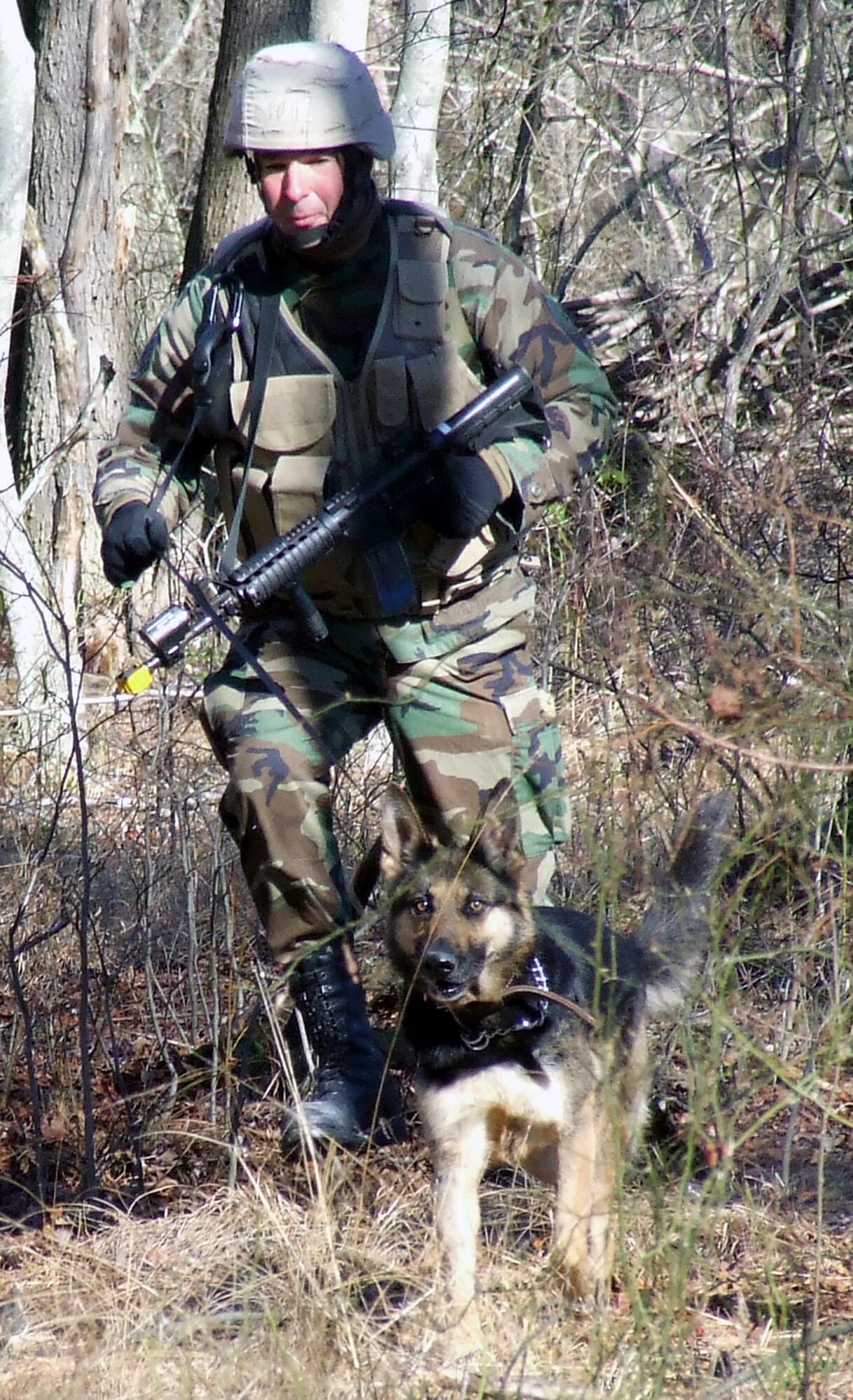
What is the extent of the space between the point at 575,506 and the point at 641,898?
3.17 meters

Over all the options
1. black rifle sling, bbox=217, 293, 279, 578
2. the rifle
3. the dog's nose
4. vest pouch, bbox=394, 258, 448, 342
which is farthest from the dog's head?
vest pouch, bbox=394, 258, 448, 342

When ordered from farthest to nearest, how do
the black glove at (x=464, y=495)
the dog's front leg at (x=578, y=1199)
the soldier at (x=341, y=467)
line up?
1. the soldier at (x=341, y=467)
2. the black glove at (x=464, y=495)
3. the dog's front leg at (x=578, y=1199)

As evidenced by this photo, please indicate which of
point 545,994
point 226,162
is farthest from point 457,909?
point 226,162

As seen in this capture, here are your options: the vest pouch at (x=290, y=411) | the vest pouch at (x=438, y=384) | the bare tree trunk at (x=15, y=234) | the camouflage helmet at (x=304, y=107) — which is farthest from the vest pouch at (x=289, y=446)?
the bare tree trunk at (x=15, y=234)

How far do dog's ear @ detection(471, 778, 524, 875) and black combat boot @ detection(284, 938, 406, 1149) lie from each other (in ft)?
1.61

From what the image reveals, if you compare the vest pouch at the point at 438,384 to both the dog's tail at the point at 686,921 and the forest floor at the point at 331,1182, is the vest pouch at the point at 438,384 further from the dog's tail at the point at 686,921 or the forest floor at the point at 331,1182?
the dog's tail at the point at 686,921

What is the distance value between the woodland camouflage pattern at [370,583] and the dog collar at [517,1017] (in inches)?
15.2

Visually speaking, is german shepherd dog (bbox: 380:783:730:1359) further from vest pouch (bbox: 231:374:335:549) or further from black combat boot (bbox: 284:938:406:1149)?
vest pouch (bbox: 231:374:335:549)

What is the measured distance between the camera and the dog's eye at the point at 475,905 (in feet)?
11.7

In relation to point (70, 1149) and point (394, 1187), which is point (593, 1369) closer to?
point (394, 1187)

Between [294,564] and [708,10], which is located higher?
[708,10]

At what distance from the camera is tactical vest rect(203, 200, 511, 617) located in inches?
154

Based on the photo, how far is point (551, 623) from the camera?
5.73m

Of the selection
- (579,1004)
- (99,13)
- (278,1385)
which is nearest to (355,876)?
(579,1004)
